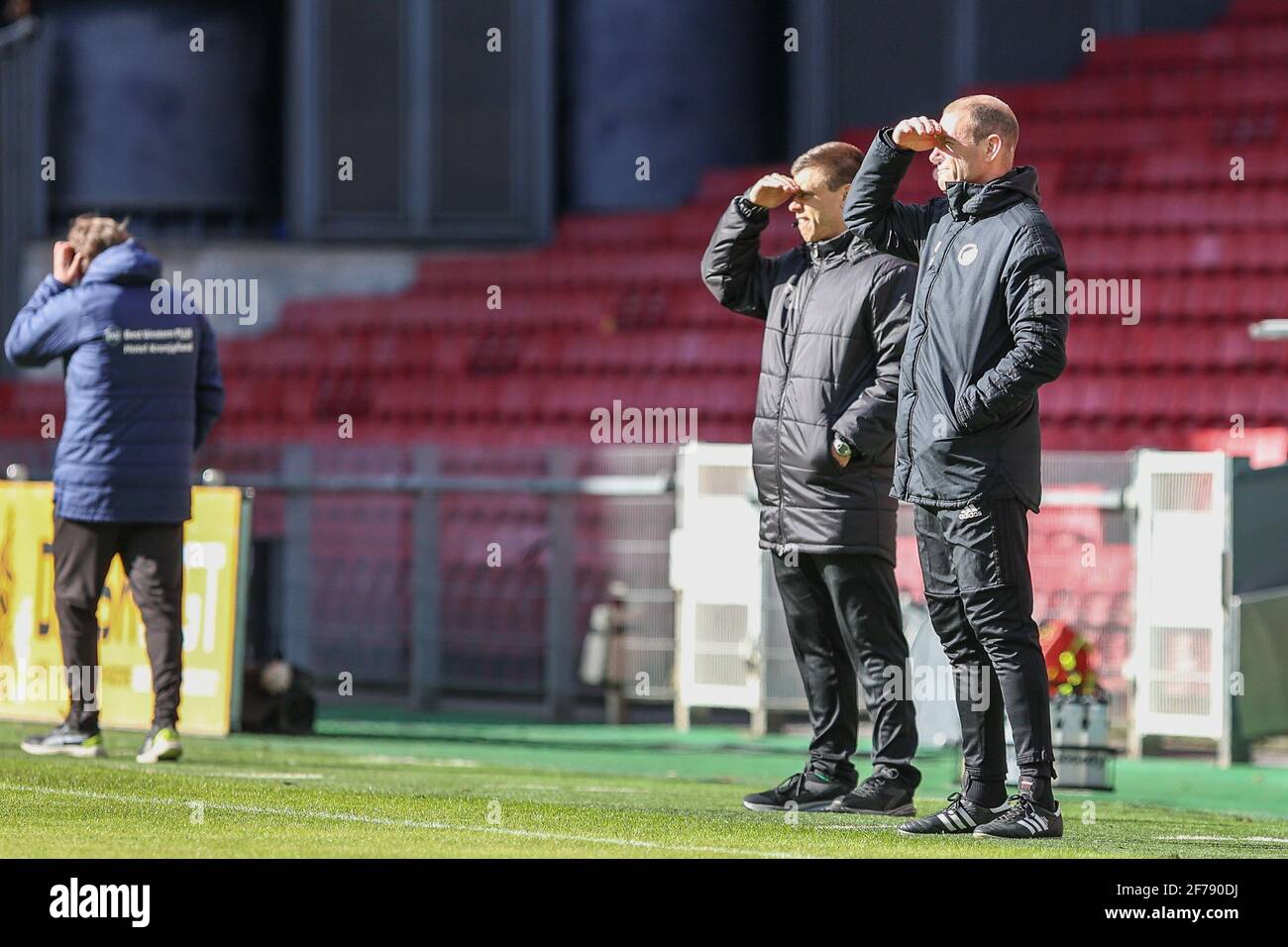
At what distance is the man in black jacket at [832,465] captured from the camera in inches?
A: 267

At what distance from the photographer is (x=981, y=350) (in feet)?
19.8

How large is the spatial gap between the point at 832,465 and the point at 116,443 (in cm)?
295

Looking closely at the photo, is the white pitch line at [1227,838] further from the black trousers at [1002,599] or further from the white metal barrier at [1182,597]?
the white metal barrier at [1182,597]

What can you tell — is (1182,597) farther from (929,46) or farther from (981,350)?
(929,46)

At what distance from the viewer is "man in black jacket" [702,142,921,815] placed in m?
6.77

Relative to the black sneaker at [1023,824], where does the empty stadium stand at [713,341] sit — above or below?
above

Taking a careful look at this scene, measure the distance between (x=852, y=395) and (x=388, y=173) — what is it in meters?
13.8

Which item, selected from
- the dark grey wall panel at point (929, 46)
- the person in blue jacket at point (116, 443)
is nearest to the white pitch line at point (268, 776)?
the person in blue jacket at point (116, 443)

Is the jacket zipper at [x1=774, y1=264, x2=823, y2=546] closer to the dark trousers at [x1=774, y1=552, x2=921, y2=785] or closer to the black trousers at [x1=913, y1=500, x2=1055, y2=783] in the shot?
the dark trousers at [x1=774, y1=552, x2=921, y2=785]

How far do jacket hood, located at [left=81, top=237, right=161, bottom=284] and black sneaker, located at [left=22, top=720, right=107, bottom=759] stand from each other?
1639 mm

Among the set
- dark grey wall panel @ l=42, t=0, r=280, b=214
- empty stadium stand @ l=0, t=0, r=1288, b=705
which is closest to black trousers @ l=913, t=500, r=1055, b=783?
empty stadium stand @ l=0, t=0, r=1288, b=705

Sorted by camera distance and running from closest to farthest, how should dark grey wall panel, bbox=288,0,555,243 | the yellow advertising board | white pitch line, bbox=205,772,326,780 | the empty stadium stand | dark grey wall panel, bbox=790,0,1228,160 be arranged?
1. white pitch line, bbox=205,772,326,780
2. the yellow advertising board
3. the empty stadium stand
4. dark grey wall panel, bbox=790,0,1228,160
5. dark grey wall panel, bbox=288,0,555,243

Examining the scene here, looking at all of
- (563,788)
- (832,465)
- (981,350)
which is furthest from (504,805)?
(981,350)

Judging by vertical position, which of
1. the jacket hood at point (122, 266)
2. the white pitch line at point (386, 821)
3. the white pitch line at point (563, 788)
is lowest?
the white pitch line at point (563, 788)
